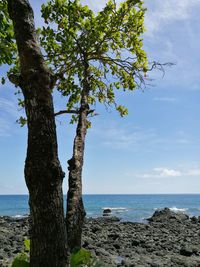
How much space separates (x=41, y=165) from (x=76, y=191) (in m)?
2.29

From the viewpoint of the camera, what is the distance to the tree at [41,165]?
5773 mm

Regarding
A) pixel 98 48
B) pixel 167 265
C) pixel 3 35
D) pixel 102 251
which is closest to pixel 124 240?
pixel 102 251

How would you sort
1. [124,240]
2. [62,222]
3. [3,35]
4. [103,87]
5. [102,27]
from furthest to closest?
[124,240] → [103,87] → [102,27] → [3,35] → [62,222]

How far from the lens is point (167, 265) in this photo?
16188 mm

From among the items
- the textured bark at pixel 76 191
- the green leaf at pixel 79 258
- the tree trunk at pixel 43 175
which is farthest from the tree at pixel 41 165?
the textured bark at pixel 76 191

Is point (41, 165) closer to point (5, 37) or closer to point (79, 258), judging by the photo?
point (79, 258)

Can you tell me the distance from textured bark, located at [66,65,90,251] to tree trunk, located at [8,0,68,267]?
1744 millimetres

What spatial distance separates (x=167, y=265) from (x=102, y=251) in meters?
3.19

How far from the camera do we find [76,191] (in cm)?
799

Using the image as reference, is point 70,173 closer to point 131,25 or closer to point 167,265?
point 131,25

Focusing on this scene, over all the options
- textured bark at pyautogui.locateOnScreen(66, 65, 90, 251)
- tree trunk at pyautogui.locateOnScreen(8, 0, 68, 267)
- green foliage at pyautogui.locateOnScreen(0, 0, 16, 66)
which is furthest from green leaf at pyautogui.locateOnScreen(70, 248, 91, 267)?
green foliage at pyautogui.locateOnScreen(0, 0, 16, 66)

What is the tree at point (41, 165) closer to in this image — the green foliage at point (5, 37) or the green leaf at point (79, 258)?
the green leaf at point (79, 258)

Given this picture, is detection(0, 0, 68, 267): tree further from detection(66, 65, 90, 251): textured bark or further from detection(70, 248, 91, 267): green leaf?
detection(66, 65, 90, 251): textured bark

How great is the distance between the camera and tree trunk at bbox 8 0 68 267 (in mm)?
5770
